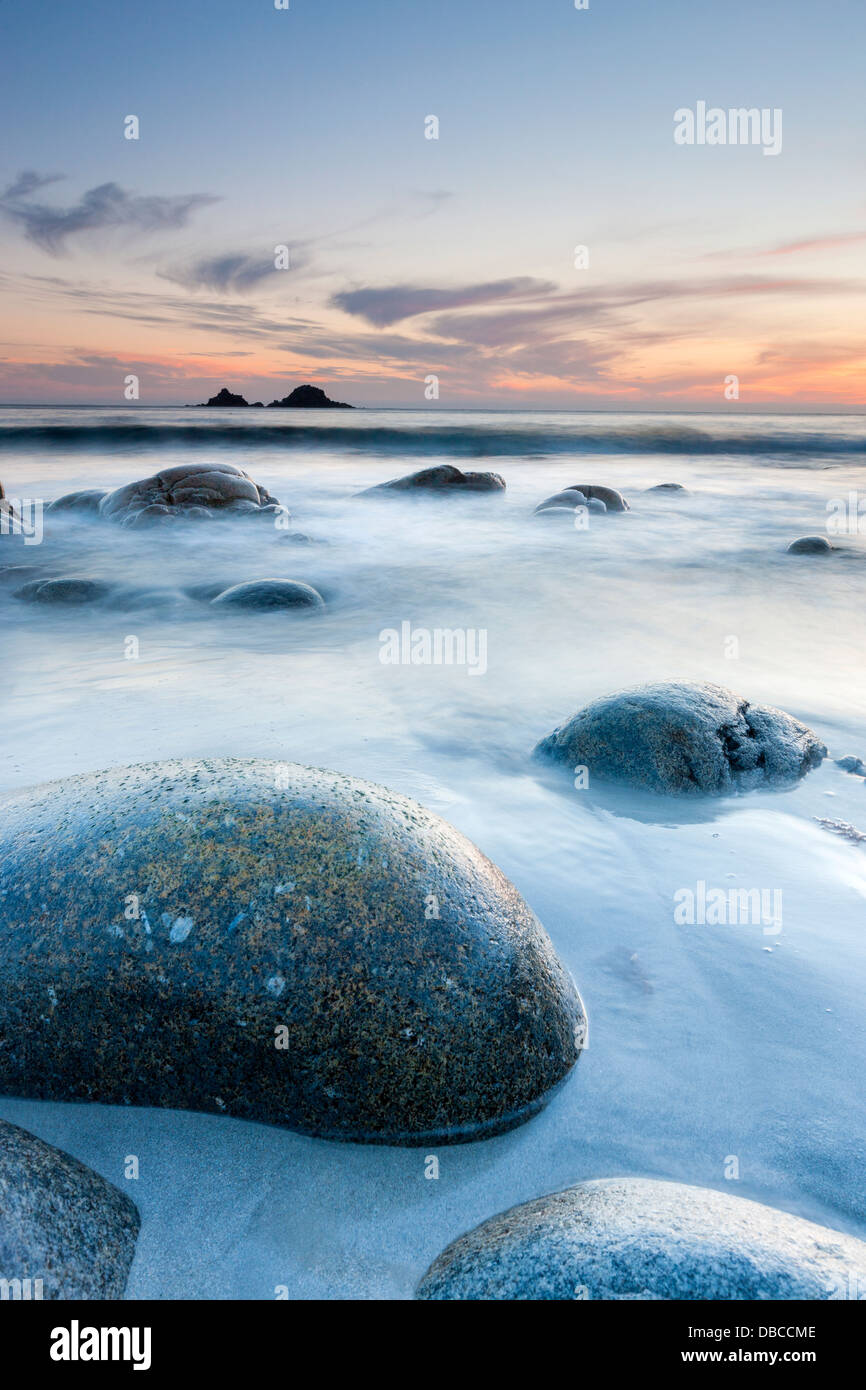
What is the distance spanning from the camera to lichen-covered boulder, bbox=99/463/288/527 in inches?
531

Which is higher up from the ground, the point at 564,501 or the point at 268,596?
the point at 564,501

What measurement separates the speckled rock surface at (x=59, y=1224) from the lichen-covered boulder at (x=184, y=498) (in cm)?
1223

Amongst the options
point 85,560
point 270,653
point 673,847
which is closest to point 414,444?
point 85,560

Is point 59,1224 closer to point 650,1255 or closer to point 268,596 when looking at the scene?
point 650,1255

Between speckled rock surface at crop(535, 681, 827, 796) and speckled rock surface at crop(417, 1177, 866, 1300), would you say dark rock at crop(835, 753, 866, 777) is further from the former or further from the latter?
speckled rock surface at crop(417, 1177, 866, 1300)

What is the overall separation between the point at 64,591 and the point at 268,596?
2.39 metres

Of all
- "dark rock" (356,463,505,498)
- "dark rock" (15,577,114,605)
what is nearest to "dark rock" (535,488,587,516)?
"dark rock" (356,463,505,498)

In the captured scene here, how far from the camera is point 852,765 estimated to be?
4.81m

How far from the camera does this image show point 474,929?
2.44m

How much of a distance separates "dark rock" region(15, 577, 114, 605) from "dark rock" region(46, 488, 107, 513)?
18.0ft

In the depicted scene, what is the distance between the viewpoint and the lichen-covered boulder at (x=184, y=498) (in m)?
13.5

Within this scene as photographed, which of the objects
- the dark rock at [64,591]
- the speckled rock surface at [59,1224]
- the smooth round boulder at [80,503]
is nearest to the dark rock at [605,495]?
the smooth round boulder at [80,503]

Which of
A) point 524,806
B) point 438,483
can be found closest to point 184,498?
point 438,483

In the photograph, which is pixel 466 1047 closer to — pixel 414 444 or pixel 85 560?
pixel 85 560
